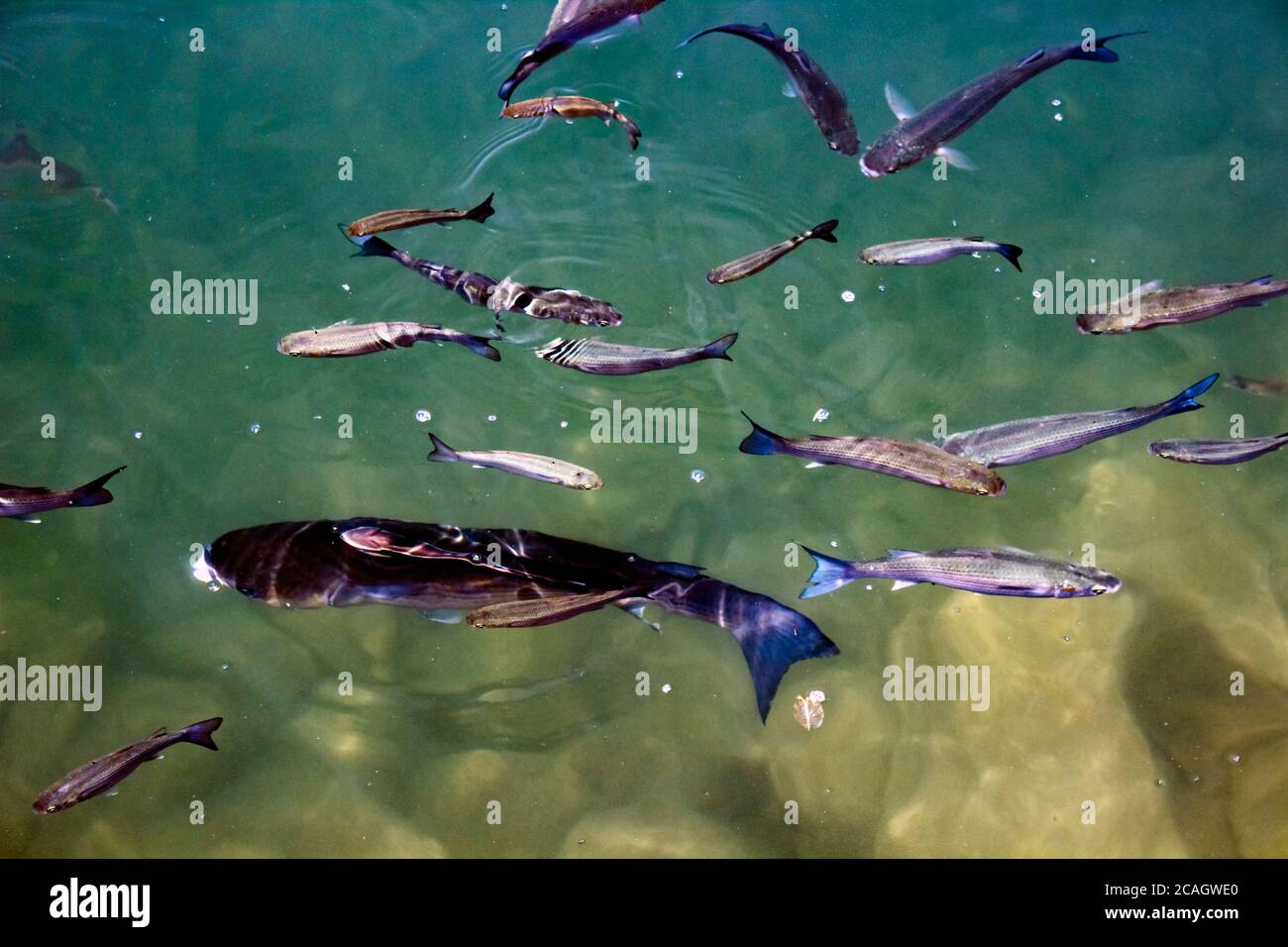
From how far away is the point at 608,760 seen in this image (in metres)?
4.57

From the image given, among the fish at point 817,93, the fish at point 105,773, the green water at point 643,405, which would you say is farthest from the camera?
the green water at point 643,405

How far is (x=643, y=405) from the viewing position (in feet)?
15.7

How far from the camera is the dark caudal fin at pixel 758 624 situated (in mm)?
4309

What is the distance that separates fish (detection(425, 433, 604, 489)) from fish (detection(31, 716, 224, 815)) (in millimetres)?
1804

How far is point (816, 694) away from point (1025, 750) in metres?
1.12

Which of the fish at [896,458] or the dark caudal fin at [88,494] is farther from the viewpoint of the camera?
the dark caudal fin at [88,494]

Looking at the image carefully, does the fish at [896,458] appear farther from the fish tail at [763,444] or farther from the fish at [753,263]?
the fish at [753,263]

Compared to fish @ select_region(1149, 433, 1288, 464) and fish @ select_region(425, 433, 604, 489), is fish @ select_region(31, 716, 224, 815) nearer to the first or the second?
fish @ select_region(425, 433, 604, 489)

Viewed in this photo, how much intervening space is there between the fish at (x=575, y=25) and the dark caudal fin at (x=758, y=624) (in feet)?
8.19

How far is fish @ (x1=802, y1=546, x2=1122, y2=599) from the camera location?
147 inches

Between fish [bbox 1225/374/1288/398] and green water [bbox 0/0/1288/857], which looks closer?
green water [bbox 0/0/1288/857]

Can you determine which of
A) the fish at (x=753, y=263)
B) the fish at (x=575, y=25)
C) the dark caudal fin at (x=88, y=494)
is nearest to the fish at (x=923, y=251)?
the fish at (x=753, y=263)

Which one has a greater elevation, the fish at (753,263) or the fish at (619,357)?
the fish at (753,263)

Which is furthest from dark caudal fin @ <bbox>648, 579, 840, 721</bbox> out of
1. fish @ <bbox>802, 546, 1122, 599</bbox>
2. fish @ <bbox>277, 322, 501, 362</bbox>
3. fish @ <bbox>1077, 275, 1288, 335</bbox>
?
fish @ <bbox>1077, 275, 1288, 335</bbox>
